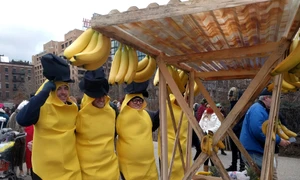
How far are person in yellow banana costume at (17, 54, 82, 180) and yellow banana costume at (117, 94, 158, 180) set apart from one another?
575mm

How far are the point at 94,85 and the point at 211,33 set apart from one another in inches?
48.9

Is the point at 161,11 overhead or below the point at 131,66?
overhead

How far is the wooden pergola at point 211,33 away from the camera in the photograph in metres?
1.60

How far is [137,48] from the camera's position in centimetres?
227

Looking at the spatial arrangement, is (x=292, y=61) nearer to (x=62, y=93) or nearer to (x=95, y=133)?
(x=95, y=133)

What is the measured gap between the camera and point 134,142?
9.61 ft

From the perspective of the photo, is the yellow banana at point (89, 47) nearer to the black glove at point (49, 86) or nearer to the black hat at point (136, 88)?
the black glove at point (49, 86)

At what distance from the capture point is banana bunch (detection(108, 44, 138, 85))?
2.07m

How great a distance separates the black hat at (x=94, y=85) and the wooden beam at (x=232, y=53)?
0.69 m

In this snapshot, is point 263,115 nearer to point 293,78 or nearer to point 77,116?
point 293,78

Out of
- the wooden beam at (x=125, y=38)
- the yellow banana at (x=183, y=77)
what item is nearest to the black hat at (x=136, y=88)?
the yellow banana at (x=183, y=77)

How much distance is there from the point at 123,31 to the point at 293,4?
1.11 metres

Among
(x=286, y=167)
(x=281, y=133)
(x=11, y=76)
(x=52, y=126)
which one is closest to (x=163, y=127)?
(x=52, y=126)

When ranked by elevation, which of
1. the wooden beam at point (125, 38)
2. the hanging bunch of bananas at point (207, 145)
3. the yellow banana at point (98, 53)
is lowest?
the hanging bunch of bananas at point (207, 145)
